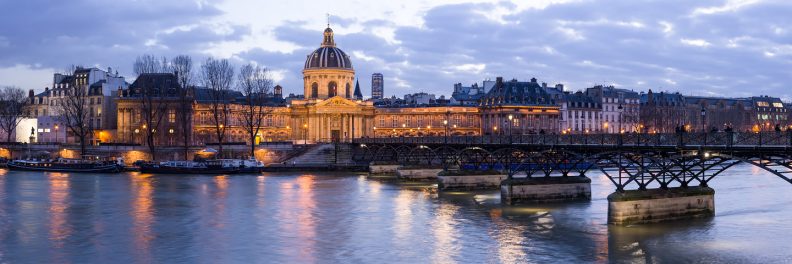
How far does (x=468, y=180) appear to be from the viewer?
261ft

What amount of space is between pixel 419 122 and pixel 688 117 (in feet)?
193

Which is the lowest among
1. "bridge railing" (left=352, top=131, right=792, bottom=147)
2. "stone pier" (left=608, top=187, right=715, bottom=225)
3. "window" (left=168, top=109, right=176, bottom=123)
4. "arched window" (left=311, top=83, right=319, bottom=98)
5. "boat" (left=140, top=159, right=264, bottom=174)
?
"stone pier" (left=608, top=187, right=715, bottom=225)

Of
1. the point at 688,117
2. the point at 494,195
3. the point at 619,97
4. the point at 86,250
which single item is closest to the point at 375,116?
the point at 619,97

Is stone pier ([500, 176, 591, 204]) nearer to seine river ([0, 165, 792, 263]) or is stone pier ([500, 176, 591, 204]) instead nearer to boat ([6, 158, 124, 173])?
seine river ([0, 165, 792, 263])

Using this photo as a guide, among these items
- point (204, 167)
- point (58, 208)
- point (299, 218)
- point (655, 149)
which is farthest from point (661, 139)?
point (204, 167)

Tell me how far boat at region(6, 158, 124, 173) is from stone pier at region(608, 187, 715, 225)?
73423mm

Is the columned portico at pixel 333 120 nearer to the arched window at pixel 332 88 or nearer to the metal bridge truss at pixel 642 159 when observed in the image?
the arched window at pixel 332 88

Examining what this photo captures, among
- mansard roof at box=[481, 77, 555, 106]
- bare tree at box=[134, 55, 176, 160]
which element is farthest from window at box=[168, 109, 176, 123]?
mansard roof at box=[481, 77, 555, 106]

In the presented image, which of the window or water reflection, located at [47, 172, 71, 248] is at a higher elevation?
the window

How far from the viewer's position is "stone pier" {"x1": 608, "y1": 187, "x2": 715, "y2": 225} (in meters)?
49.7

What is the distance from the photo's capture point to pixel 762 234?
4741 cm

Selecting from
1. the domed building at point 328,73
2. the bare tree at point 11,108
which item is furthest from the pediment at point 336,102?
the bare tree at point 11,108

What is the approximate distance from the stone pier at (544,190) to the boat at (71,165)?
197 feet

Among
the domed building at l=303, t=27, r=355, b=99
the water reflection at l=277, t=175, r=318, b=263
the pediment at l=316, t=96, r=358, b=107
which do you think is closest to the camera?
the water reflection at l=277, t=175, r=318, b=263
